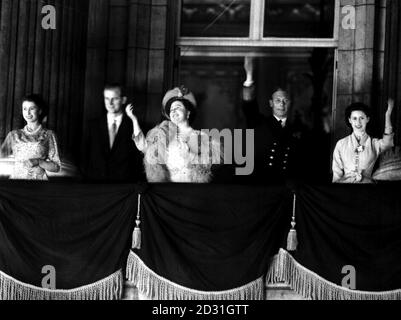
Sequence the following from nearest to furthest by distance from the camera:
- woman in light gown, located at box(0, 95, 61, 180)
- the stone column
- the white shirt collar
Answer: woman in light gown, located at box(0, 95, 61, 180), the white shirt collar, the stone column

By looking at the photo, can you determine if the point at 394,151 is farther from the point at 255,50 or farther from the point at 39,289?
the point at 39,289

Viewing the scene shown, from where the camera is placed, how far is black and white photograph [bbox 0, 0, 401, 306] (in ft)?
24.8

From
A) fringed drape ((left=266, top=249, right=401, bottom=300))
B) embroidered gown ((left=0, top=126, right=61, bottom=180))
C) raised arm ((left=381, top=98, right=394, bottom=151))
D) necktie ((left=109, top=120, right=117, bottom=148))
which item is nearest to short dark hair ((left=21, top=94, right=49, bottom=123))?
embroidered gown ((left=0, top=126, right=61, bottom=180))

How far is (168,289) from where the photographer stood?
755 cm

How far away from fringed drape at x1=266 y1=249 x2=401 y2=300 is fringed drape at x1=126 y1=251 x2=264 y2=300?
0.52ft

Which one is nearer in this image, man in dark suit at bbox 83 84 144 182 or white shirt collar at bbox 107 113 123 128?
man in dark suit at bbox 83 84 144 182

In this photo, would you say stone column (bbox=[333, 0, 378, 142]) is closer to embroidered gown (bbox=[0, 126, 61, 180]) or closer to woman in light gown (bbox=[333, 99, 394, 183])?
woman in light gown (bbox=[333, 99, 394, 183])

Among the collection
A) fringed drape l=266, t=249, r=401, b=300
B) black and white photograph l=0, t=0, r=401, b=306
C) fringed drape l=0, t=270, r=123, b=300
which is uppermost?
black and white photograph l=0, t=0, r=401, b=306

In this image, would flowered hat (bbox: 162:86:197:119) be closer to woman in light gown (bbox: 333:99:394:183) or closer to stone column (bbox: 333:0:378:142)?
woman in light gown (bbox: 333:99:394:183)

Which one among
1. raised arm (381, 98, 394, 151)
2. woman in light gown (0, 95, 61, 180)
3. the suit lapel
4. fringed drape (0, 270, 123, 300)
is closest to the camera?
fringed drape (0, 270, 123, 300)

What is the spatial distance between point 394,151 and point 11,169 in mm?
3376

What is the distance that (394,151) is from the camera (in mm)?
8531

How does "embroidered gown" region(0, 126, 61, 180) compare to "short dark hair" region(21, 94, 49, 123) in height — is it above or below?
below

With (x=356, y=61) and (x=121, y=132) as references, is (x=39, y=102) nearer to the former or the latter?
(x=121, y=132)
